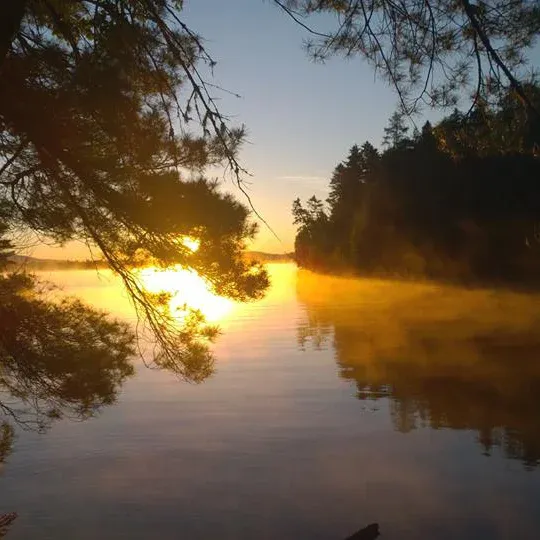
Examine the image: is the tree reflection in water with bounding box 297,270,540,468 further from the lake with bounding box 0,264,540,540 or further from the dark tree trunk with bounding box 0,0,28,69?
the dark tree trunk with bounding box 0,0,28,69

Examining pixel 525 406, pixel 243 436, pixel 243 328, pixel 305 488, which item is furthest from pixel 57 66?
pixel 243 328

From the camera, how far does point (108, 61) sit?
14.9 feet

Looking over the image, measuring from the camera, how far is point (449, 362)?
13055 millimetres

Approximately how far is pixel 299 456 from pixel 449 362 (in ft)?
21.7

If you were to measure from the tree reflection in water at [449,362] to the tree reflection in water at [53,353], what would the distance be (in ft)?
13.6

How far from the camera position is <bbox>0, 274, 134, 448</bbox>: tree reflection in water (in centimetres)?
550

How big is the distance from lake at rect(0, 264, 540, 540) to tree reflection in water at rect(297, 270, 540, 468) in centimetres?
5

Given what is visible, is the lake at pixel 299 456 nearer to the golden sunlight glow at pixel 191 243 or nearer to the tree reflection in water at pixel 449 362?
the tree reflection in water at pixel 449 362

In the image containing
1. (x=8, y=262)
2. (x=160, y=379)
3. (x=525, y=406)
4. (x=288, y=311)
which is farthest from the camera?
(x=288, y=311)

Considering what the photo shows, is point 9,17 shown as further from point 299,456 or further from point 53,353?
point 299,456

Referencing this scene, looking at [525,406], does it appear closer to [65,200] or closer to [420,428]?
[420,428]

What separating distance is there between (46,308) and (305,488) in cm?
312

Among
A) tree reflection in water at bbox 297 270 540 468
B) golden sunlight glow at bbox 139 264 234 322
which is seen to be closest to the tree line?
tree reflection in water at bbox 297 270 540 468

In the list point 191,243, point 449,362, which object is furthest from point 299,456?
point 449,362
